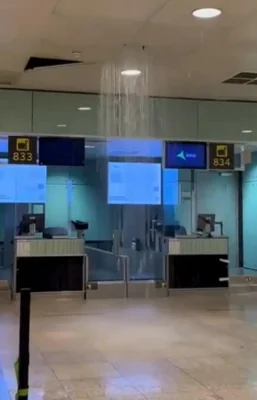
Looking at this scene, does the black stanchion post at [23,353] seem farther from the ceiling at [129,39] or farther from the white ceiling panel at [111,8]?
the white ceiling panel at [111,8]

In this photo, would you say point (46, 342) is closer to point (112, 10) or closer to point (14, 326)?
point (14, 326)

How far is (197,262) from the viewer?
1047cm

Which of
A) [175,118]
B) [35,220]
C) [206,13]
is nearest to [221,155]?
[175,118]

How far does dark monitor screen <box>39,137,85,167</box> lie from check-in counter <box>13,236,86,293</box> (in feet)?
4.34

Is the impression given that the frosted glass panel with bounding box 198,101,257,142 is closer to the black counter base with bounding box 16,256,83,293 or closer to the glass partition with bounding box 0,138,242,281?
the glass partition with bounding box 0,138,242,281

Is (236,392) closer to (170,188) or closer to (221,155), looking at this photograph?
(221,155)

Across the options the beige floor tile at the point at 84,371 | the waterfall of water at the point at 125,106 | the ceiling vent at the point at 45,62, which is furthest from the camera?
the waterfall of water at the point at 125,106

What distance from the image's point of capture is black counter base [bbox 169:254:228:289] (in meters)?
10.4

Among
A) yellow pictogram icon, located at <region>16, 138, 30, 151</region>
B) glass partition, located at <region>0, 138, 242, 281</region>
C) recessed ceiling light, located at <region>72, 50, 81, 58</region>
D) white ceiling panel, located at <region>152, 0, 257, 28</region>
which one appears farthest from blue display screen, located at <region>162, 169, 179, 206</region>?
white ceiling panel, located at <region>152, 0, 257, 28</region>

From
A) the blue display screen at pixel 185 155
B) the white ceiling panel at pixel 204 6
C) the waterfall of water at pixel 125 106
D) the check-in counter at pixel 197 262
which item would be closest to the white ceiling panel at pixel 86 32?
the white ceiling panel at pixel 204 6

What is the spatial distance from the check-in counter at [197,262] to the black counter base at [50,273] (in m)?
1.64

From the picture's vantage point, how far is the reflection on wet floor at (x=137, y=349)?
15.4 feet

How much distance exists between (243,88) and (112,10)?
412 centimetres

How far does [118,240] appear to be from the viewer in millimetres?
12852
